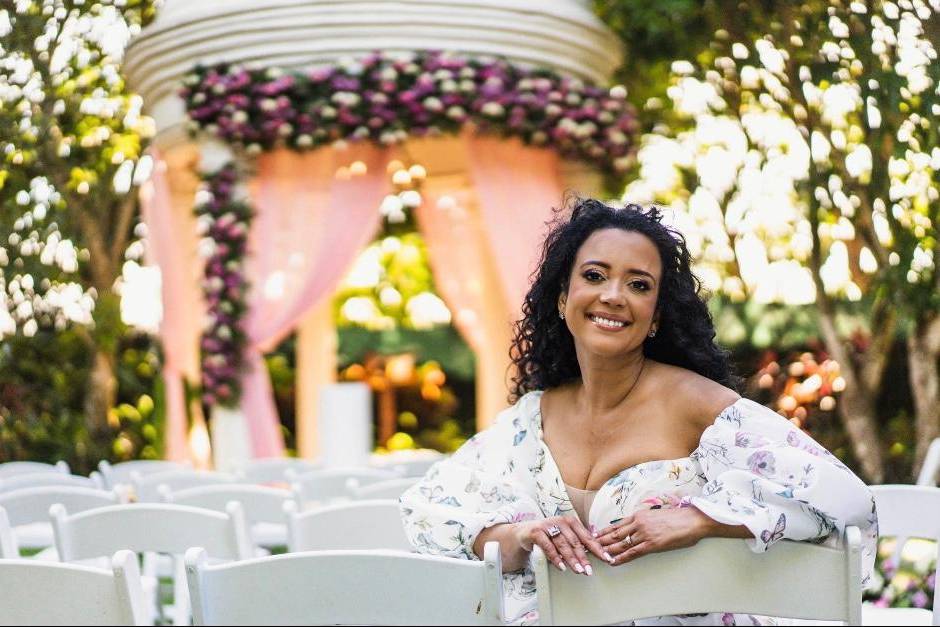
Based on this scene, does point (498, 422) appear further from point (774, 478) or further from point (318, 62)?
point (318, 62)

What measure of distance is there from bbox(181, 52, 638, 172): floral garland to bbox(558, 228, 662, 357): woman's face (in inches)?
188

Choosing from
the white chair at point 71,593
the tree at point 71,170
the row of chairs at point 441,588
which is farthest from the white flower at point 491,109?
the white chair at point 71,593

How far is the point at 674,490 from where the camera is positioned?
2.39m

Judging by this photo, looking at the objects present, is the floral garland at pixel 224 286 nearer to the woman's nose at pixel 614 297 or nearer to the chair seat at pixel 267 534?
the chair seat at pixel 267 534

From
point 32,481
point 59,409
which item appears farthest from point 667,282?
point 59,409

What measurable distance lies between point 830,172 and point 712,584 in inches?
203

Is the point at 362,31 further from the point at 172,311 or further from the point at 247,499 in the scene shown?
the point at 247,499

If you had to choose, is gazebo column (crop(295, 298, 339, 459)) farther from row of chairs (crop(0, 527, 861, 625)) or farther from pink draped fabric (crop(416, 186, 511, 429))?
row of chairs (crop(0, 527, 861, 625))

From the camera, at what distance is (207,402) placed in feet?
25.1

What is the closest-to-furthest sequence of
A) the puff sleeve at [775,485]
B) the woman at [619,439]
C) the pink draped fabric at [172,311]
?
the puff sleeve at [775,485]
the woman at [619,439]
the pink draped fabric at [172,311]

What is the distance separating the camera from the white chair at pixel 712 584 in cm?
198

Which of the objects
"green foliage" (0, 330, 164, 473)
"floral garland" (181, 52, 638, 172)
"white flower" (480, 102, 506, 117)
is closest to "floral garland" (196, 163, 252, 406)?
"floral garland" (181, 52, 638, 172)

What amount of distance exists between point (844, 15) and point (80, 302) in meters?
6.17

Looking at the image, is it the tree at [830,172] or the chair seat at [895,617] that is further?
the tree at [830,172]
